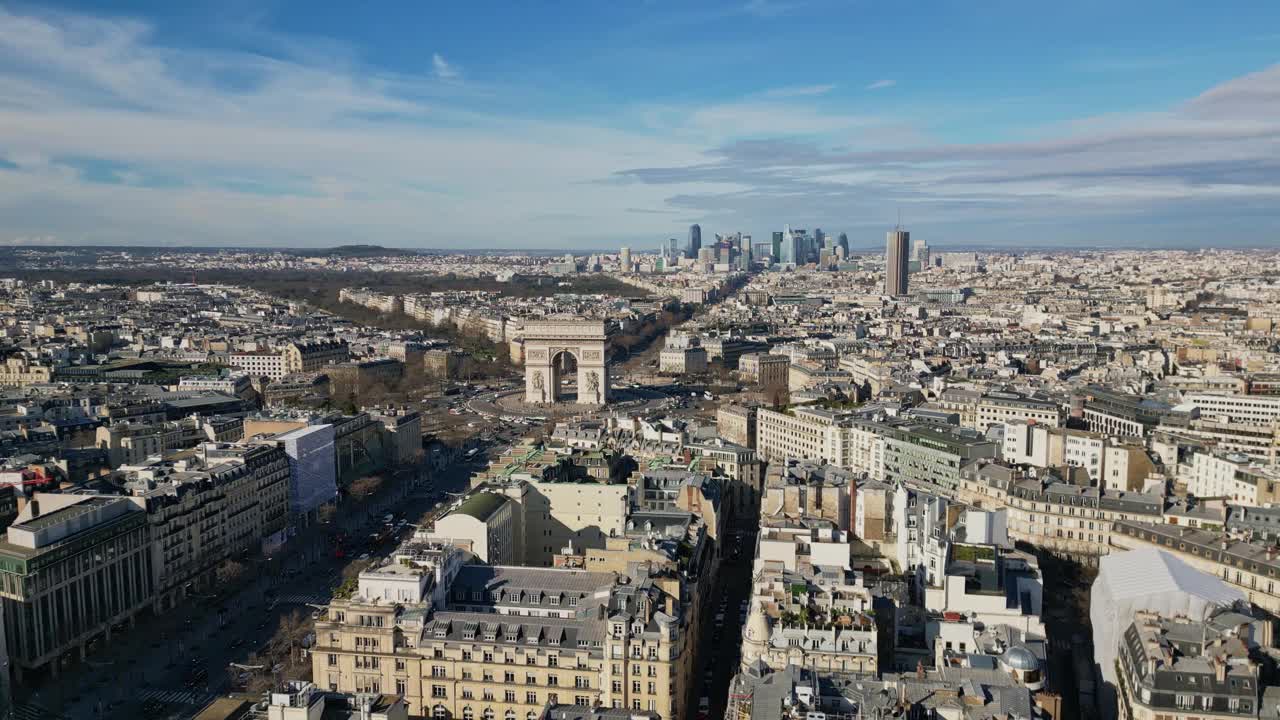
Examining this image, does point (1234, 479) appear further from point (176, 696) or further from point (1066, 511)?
point (176, 696)

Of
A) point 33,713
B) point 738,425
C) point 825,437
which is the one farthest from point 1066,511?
point 33,713

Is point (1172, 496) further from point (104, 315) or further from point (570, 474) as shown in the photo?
point (104, 315)

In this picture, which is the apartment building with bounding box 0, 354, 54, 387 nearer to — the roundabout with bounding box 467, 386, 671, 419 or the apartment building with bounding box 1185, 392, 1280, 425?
the roundabout with bounding box 467, 386, 671, 419

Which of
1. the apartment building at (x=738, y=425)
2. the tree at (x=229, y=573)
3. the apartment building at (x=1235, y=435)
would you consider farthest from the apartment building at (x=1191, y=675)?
the apartment building at (x=738, y=425)

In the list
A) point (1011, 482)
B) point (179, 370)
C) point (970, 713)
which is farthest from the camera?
point (179, 370)

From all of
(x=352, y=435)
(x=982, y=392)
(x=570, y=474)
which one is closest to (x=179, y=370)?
(x=352, y=435)

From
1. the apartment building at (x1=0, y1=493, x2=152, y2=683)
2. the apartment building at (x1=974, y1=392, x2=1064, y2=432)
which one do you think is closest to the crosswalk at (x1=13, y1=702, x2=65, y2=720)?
the apartment building at (x1=0, y1=493, x2=152, y2=683)
